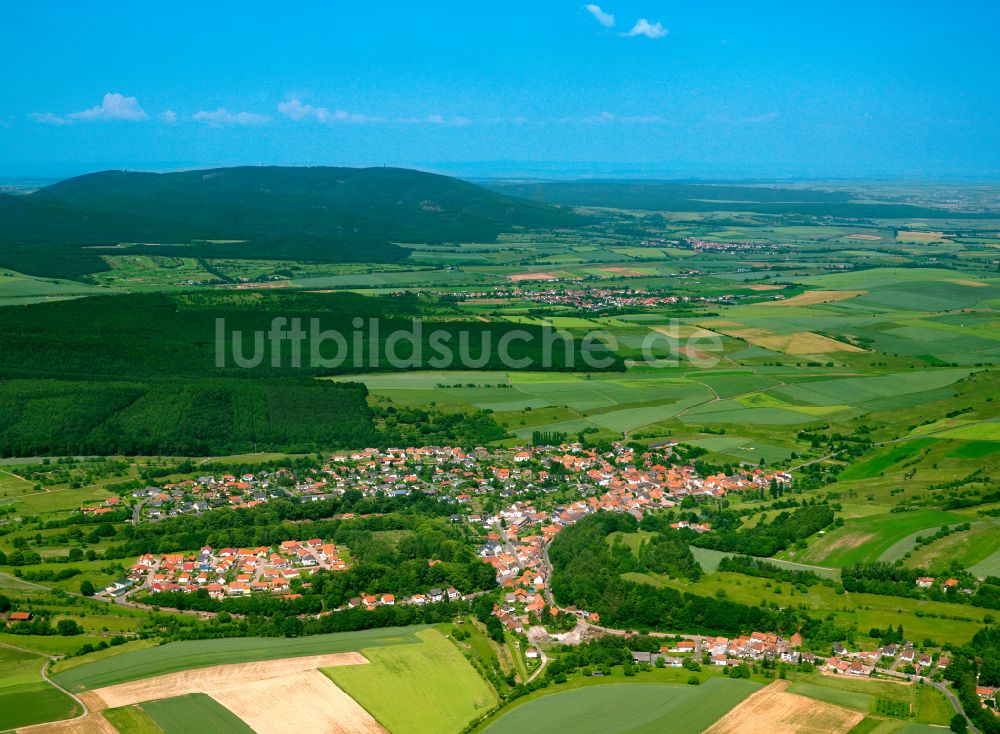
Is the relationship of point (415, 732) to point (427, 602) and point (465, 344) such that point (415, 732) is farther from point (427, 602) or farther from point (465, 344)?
point (465, 344)

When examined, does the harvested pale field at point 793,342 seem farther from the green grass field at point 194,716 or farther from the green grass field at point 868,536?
the green grass field at point 194,716

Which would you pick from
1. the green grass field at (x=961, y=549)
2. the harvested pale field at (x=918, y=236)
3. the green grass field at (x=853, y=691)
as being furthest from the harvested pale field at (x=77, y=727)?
the harvested pale field at (x=918, y=236)

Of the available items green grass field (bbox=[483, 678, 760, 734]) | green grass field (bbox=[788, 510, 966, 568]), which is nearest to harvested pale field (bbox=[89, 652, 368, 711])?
green grass field (bbox=[483, 678, 760, 734])

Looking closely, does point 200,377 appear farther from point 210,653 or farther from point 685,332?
point 685,332

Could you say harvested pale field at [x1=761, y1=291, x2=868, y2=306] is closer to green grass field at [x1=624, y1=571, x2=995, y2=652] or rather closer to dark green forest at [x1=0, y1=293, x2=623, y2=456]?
dark green forest at [x1=0, y1=293, x2=623, y2=456]

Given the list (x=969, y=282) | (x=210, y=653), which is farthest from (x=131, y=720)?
(x=969, y=282)

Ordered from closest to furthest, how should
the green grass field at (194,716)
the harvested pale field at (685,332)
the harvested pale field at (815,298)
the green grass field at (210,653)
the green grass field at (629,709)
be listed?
1. the green grass field at (194,716)
2. the green grass field at (629,709)
3. the green grass field at (210,653)
4. the harvested pale field at (685,332)
5. the harvested pale field at (815,298)
